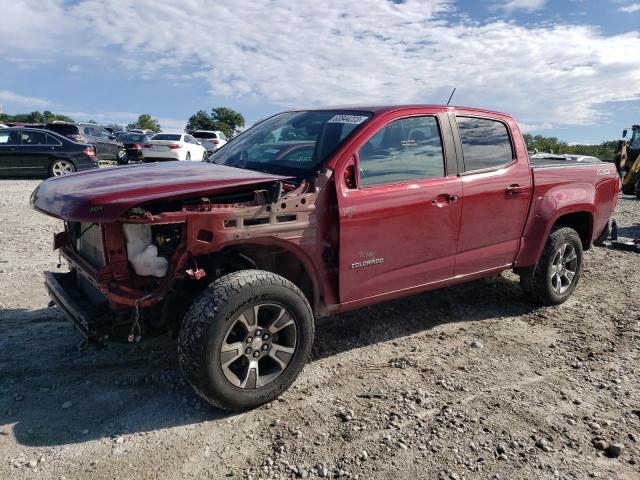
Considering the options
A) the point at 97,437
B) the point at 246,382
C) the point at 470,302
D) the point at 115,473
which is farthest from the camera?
the point at 470,302

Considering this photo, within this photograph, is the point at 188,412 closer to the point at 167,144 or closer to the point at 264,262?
the point at 264,262

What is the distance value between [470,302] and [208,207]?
334cm

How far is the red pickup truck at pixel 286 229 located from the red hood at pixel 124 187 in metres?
0.01

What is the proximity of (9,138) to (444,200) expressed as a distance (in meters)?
14.0

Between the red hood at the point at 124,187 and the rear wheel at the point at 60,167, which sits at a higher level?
the red hood at the point at 124,187

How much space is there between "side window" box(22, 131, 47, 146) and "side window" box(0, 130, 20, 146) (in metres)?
0.17

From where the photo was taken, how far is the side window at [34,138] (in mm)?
14172

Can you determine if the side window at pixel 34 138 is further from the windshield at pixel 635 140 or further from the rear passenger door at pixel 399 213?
the windshield at pixel 635 140

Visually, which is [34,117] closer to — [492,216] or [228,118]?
[228,118]

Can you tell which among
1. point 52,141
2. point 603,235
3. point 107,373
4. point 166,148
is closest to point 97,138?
point 166,148

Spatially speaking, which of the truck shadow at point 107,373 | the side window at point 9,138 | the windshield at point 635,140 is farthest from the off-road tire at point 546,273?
the windshield at point 635,140

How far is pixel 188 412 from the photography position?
324 centimetres

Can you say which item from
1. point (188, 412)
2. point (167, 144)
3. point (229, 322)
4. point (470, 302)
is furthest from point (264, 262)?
point (167, 144)

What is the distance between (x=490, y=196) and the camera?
175 inches
